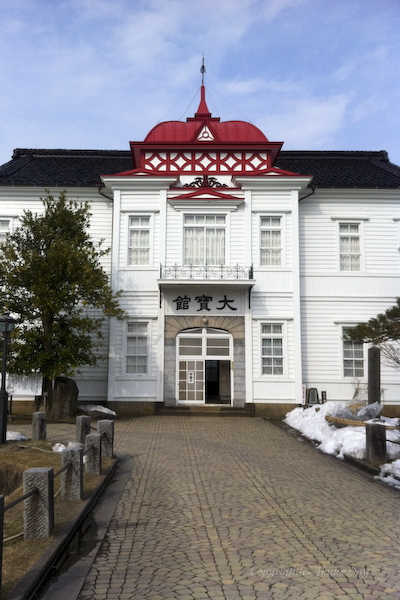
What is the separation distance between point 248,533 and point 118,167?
19656mm

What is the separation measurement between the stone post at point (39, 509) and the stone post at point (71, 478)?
1379 millimetres

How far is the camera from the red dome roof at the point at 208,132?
19.9 m

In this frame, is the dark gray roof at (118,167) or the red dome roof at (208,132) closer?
the dark gray roof at (118,167)

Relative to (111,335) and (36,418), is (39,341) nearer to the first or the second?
(111,335)

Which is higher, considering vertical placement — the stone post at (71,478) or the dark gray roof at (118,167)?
the dark gray roof at (118,167)

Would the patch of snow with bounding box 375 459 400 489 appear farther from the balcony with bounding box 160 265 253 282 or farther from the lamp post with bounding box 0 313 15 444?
the balcony with bounding box 160 265 253 282

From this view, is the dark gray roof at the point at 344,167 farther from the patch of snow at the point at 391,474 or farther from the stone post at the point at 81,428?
the stone post at the point at 81,428

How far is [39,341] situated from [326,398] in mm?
10185

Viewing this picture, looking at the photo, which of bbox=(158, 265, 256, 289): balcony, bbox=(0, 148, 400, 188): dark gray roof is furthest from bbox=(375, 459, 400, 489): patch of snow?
bbox=(0, 148, 400, 188): dark gray roof

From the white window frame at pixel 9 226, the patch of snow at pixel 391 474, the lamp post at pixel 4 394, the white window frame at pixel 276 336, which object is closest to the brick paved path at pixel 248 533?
the patch of snow at pixel 391 474

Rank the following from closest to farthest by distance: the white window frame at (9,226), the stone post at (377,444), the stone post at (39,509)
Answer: the stone post at (39,509), the stone post at (377,444), the white window frame at (9,226)

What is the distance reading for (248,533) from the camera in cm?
537

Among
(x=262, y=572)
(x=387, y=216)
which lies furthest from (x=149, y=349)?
(x=262, y=572)

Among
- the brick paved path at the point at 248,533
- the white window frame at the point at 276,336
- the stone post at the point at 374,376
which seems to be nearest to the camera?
the brick paved path at the point at 248,533
